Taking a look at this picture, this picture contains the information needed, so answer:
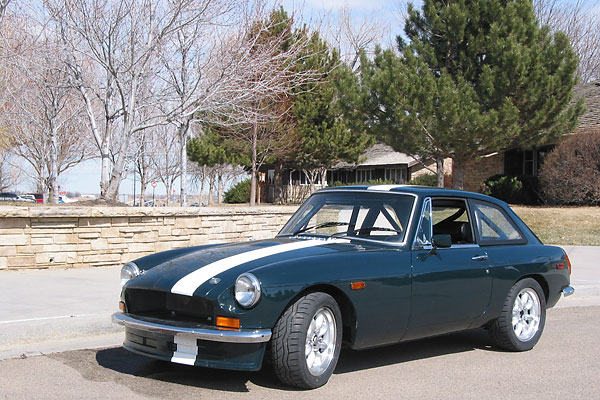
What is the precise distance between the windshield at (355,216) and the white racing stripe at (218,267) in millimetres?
697

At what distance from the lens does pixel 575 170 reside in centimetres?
2236

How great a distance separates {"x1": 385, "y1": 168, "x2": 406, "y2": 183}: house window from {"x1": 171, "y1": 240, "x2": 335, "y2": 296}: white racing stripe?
34829mm

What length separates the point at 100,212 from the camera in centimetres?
1073

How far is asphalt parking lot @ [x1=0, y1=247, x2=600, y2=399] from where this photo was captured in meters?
4.73

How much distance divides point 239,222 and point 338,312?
28.0 feet

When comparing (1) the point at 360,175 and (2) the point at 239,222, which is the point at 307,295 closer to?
(2) the point at 239,222

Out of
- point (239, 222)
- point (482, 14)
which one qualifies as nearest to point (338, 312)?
point (239, 222)

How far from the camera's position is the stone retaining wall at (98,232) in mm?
10062

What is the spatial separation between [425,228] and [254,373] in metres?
1.94

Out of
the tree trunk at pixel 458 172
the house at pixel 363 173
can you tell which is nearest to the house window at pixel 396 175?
the house at pixel 363 173

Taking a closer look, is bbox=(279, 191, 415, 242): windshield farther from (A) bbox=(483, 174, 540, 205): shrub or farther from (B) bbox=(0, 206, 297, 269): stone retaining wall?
(A) bbox=(483, 174, 540, 205): shrub

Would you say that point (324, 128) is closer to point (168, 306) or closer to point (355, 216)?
point (355, 216)

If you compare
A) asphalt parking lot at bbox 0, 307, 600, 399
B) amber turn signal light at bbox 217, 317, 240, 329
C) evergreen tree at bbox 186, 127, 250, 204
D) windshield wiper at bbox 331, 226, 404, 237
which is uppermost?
evergreen tree at bbox 186, 127, 250, 204

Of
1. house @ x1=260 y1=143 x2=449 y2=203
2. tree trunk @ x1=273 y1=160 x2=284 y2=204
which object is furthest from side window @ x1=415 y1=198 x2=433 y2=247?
house @ x1=260 y1=143 x2=449 y2=203
